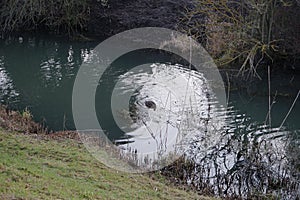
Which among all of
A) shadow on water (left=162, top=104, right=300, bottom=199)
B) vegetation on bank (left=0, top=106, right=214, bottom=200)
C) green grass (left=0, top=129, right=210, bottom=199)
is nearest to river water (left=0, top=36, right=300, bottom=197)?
shadow on water (left=162, top=104, right=300, bottom=199)

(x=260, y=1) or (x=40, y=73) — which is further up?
(x=260, y=1)

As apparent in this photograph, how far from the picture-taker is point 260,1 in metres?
14.4

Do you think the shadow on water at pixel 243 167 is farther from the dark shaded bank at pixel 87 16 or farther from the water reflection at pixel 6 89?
the dark shaded bank at pixel 87 16

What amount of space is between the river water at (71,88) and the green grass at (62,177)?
1708 mm

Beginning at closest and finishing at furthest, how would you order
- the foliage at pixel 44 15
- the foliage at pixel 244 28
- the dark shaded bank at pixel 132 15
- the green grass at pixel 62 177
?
the green grass at pixel 62 177 < the foliage at pixel 244 28 < the foliage at pixel 44 15 < the dark shaded bank at pixel 132 15

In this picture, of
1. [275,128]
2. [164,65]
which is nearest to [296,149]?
[275,128]

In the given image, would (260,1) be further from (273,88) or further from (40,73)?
(40,73)

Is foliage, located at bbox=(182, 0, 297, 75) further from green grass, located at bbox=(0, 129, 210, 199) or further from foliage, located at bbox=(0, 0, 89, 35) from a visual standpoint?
foliage, located at bbox=(0, 0, 89, 35)

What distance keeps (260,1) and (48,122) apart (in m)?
7.78

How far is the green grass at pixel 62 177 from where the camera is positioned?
622 centimetres

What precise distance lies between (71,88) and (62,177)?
28.2 ft

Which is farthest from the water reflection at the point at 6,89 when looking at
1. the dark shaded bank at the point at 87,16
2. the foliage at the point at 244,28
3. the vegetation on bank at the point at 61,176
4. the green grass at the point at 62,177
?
the dark shaded bank at the point at 87,16

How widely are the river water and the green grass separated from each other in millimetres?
1708

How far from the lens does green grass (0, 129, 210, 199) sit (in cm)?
622
